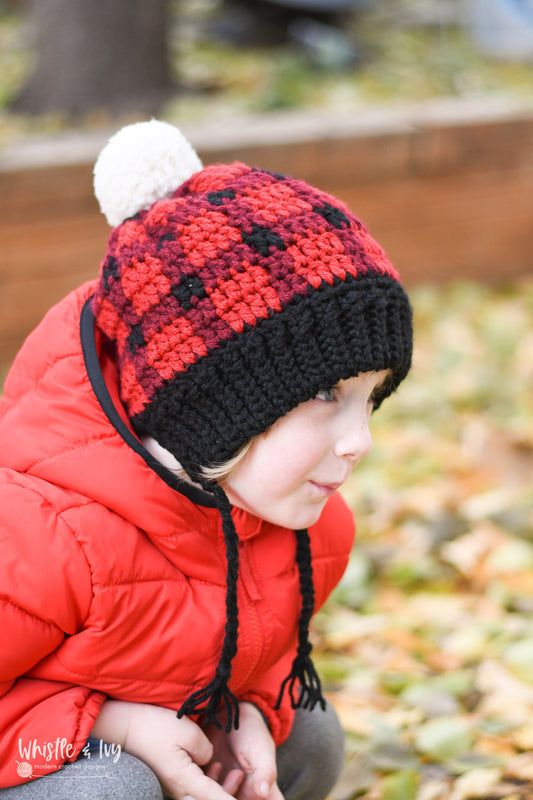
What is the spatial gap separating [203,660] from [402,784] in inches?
26.7

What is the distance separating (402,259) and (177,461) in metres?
3.25

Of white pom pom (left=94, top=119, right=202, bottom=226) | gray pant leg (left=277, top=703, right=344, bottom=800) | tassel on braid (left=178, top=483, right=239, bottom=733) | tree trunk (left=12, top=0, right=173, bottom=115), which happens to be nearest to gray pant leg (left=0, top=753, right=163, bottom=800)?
tassel on braid (left=178, top=483, right=239, bottom=733)

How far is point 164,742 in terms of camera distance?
146 cm

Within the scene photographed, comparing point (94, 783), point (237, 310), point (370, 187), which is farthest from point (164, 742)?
point (370, 187)

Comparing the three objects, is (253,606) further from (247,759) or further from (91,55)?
(91,55)

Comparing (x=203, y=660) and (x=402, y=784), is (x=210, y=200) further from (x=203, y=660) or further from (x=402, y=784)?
(x=402, y=784)

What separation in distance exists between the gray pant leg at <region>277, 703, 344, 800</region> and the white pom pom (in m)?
0.99

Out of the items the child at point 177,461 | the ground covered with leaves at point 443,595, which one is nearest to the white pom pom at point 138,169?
the child at point 177,461

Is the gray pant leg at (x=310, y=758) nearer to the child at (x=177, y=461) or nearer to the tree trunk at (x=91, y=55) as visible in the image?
the child at (x=177, y=461)

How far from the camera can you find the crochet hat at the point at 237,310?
4.41 ft

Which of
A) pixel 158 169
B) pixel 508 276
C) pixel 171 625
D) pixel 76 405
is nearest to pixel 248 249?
pixel 158 169

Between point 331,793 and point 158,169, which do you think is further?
point 331,793

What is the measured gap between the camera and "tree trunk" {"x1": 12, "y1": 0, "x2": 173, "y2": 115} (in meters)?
5.41

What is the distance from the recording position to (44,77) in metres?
5.55
